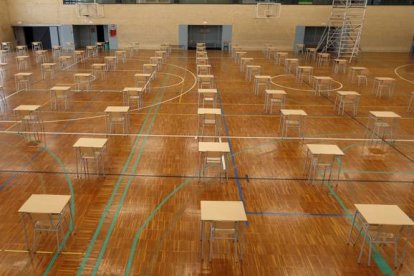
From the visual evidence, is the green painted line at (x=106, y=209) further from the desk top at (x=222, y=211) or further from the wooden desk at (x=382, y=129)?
the wooden desk at (x=382, y=129)

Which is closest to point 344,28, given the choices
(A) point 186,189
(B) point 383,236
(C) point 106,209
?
(A) point 186,189

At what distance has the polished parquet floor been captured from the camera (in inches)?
226

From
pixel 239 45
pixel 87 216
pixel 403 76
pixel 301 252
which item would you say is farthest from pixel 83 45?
pixel 301 252

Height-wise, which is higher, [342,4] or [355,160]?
[342,4]

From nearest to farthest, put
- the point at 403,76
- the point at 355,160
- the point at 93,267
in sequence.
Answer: the point at 93,267 → the point at 355,160 → the point at 403,76

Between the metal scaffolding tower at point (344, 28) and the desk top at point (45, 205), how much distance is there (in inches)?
966

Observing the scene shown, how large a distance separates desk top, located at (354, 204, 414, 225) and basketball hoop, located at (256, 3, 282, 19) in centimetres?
2673

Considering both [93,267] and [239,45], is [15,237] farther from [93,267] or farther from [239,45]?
[239,45]

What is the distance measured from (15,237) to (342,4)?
2969 centimetres

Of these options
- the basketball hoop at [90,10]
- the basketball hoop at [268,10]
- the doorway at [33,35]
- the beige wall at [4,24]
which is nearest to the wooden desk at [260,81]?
the basketball hoop at [268,10]

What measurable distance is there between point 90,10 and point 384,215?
29785 millimetres

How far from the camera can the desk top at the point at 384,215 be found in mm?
5395

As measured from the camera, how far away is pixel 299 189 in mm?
8055

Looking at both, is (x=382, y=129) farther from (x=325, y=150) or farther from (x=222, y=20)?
(x=222, y=20)
